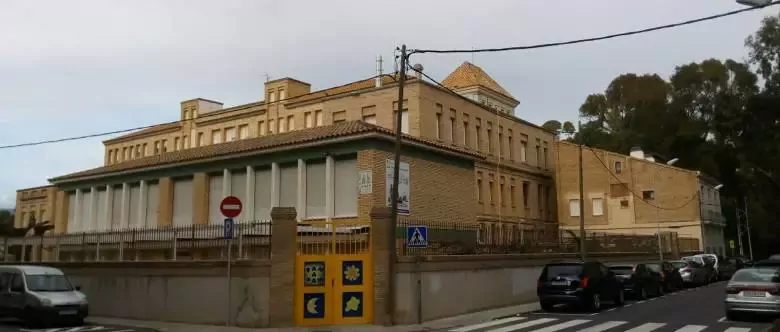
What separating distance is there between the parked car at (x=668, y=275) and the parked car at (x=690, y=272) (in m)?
0.93

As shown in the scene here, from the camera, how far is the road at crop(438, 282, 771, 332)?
1632cm

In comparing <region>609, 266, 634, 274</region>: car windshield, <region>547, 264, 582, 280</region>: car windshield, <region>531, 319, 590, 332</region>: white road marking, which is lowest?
<region>531, 319, 590, 332</region>: white road marking

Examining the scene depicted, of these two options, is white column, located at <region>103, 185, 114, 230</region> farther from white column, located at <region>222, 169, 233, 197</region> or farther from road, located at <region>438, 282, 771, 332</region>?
road, located at <region>438, 282, 771, 332</region>

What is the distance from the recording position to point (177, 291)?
1878 cm

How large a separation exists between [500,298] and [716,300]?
9394 mm

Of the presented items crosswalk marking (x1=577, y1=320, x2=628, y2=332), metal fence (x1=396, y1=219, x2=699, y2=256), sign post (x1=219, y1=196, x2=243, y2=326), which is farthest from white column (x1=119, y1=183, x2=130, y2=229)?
crosswalk marking (x1=577, y1=320, x2=628, y2=332)

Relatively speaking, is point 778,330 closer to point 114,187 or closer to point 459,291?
point 459,291

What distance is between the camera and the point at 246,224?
1814 centimetres

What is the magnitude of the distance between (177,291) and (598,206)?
1720 inches

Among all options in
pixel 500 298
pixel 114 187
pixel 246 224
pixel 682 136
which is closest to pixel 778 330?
pixel 500 298

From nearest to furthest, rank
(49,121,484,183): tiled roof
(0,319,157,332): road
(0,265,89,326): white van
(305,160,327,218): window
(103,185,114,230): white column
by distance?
(0,319,157,332): road < (0,265,89,326): white van < (49,121,484,183): tiled roof < (305,160,327,218): window < (103,185,114,230): white column

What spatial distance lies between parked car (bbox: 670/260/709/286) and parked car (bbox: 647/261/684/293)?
0.93m

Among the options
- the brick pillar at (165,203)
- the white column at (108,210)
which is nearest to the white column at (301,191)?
the brick pillar at (165,203)

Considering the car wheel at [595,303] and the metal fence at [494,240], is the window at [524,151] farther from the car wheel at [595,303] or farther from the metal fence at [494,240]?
the car wheel at [595,303]
